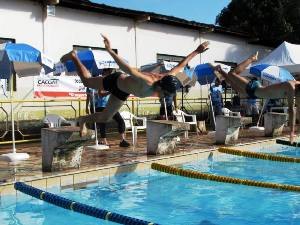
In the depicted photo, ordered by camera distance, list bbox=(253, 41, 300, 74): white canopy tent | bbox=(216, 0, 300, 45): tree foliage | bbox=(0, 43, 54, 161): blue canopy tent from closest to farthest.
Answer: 1. bbox=(0, 43, 54, 161): blue canopy tent
2. bbox=(253, 41, 300, 74): white canopy tent
3. bbox=(216, 0, 300, 45): tree foliage

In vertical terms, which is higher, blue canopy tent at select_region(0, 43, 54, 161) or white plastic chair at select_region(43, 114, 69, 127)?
blue canopy tent at select_region(0, 43, 54, 161)

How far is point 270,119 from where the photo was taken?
49.4 feet

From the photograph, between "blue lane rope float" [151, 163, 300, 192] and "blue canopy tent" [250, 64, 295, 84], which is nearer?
"blue lane rope float" [151, 163, 300, 192]

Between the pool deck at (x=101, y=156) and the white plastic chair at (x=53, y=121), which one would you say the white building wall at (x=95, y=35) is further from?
the pool deck at (x=101, y=156)

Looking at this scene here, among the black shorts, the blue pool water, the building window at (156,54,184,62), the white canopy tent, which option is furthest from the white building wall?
the black shorts

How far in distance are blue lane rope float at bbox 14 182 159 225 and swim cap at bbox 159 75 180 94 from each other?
1.96 m

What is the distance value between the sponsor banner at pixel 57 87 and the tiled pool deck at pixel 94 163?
2888 millimetres

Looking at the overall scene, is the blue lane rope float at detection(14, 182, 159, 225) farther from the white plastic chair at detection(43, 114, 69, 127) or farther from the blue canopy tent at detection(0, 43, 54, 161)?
the white plastic chair at detection(43, 114, 69, 127)

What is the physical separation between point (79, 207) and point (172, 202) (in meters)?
2.24

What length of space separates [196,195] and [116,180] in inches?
61.3

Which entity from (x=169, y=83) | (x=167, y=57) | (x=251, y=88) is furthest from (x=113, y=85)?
(x=167, y=57)

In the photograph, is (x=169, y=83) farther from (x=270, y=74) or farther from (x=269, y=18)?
(x=269, y=18)

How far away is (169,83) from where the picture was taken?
22.3 ft

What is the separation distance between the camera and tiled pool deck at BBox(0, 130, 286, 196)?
8.01m
